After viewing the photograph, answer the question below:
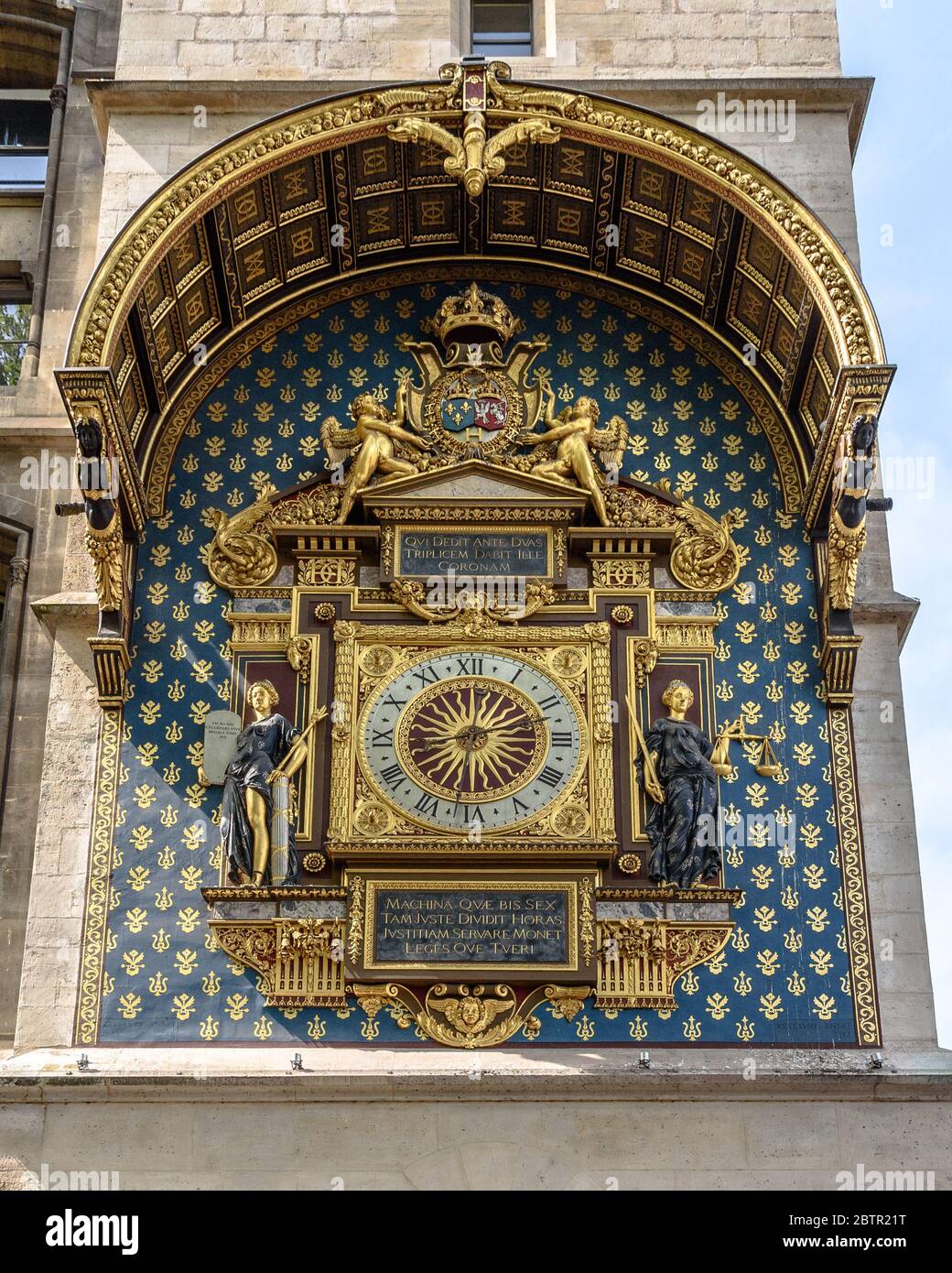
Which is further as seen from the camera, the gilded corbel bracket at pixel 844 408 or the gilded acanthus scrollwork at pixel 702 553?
the gilded acanthus scrollwork at pixel 702 553

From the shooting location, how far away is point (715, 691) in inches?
609

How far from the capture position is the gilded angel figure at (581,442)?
15.9m

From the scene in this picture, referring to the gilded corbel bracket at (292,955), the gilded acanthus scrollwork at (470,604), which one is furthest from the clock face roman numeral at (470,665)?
the gilded corbel bracket at (292,955)

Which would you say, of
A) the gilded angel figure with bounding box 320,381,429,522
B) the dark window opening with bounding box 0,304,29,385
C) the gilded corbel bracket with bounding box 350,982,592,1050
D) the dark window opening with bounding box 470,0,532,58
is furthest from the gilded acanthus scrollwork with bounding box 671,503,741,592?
the dark window opening with bounding box 0,304,29,385

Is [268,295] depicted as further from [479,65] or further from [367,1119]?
[367,1119]

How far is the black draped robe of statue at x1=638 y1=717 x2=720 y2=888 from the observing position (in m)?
14.8

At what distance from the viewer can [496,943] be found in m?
14.5

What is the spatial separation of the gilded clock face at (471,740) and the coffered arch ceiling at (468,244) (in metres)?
2.39

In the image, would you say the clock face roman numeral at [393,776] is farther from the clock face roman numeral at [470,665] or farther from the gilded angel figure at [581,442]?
the gilded angel figure at [581,442]

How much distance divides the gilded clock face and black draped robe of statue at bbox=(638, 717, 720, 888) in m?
0.59

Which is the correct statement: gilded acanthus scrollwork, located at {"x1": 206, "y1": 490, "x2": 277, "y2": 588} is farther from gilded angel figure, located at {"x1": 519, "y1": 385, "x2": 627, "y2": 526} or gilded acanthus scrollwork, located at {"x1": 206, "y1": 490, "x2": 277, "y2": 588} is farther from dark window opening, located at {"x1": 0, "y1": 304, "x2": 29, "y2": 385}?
dark window opening, located at {"x1": 0, "y1": 304, "x2": 29, "y2": 385}

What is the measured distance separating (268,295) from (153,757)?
150 inches

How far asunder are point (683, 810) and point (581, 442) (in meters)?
2.91

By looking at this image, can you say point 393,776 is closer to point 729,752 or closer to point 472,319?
point 729,752
